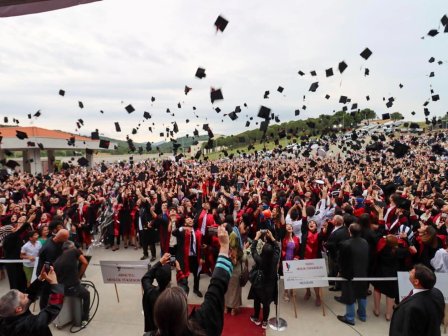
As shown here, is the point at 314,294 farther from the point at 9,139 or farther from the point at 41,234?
the point at 9,139

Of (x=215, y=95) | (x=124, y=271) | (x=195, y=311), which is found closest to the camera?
(x=195, y=311)

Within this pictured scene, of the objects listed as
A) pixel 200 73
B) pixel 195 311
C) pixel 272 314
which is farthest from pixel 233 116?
pixel 195 311

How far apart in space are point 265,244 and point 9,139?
2497cm

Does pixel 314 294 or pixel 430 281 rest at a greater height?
pixel 430 281

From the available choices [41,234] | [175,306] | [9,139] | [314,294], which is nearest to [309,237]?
[314,294]

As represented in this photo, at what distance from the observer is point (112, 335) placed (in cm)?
487

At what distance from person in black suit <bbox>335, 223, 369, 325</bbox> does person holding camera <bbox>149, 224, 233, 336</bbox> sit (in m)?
3.53

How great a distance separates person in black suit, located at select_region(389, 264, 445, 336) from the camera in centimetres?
298

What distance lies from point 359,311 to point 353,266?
90 cm

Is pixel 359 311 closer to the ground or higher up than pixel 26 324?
closer to the ground

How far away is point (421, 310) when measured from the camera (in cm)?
299

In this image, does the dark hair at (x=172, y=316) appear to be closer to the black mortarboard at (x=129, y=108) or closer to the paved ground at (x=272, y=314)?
the paved ground at (x=272, y=314)

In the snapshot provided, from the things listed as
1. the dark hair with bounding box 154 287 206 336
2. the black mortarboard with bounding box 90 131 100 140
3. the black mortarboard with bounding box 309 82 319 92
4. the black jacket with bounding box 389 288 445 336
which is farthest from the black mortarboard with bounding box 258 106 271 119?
the dark hair with bounding box 154 287 206 336

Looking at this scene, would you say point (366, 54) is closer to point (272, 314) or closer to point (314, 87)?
point (314, 87)
